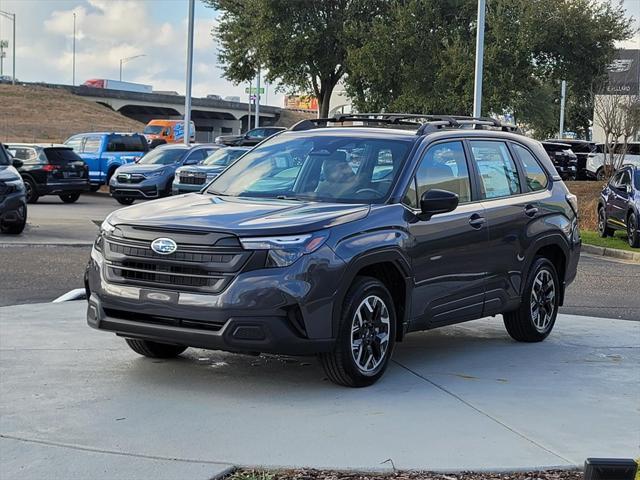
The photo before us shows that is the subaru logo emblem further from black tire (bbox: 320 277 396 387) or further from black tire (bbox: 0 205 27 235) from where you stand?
black tire (bbox: 0 205 27 235)

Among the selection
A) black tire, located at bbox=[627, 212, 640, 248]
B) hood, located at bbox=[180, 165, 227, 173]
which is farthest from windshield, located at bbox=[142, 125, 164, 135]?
black tire, located at bbox=[627, 212, 640, 248]

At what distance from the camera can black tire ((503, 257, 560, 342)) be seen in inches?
340

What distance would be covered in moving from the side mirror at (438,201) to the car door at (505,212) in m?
0.92

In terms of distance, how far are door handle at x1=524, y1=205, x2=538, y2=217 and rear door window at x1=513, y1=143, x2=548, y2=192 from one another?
0.24 meters

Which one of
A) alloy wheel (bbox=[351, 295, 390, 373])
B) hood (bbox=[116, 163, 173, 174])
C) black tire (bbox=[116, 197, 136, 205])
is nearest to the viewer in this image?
alloy wheel (bbox=[351, 295, 390, 373])

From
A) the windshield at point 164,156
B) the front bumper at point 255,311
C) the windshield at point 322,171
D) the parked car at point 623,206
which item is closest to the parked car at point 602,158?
the parked car at point 623,206

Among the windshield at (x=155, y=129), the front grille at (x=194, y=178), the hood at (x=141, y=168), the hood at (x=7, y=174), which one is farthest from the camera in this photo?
the windshield at (x=155, y=129)

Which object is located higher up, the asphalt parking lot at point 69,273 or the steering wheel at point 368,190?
the steering wheel at point 368,190

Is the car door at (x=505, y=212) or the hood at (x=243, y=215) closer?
the hood at (x=243, y=215)

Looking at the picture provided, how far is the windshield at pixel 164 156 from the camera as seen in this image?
27.6 m

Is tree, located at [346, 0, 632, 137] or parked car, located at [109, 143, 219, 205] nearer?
parked car, located at [109, 143, 219, 205]

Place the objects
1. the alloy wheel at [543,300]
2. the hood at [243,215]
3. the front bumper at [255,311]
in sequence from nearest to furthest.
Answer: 1. the front bumper at [255,311]
2. the hood at [243,215]
3. the alloy wheel at [543,300]

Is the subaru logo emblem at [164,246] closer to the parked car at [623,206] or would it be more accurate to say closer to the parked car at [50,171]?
the parked car at [623,206]

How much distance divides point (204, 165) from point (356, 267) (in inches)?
763
